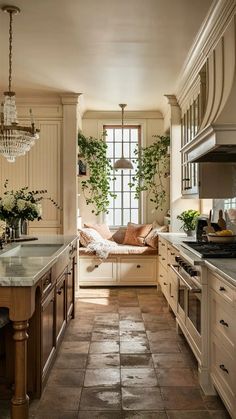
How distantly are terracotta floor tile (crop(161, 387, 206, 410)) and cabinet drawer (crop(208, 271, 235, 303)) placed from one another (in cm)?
74

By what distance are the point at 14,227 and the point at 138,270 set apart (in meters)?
2.64

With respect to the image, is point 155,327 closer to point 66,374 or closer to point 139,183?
point 66,374

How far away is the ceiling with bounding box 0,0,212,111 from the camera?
3.34 metres

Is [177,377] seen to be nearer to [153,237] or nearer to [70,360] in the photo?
[70,360]

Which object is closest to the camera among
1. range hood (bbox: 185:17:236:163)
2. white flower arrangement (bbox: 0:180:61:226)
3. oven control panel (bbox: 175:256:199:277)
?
range hood (bbox: 185:17:236:163)

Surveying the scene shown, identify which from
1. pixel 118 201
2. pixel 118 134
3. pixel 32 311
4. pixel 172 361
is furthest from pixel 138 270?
pixel 32 311

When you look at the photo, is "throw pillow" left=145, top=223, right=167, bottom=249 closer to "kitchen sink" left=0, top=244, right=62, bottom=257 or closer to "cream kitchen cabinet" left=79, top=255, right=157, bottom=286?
"cream kitchen cabinet" left=79, top=255, right=157, bottom=286

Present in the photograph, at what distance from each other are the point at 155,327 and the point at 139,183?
322 cm

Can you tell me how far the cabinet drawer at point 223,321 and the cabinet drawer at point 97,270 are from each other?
3.59 m

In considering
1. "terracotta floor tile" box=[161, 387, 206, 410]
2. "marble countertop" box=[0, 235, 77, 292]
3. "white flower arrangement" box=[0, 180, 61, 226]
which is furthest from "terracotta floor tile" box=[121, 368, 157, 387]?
"white flower arrangement" box=[0, 180, 61, 226]

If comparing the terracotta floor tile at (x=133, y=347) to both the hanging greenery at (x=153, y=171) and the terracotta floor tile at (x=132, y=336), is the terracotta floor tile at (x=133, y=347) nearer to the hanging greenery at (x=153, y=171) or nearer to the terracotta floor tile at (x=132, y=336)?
the terracotta floor tile at (x=132, y=336)

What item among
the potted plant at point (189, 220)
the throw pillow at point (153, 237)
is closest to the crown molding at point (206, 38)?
the potted plant at point (189, 220)

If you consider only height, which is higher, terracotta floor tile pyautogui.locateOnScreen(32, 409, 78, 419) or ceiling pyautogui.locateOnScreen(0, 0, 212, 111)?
ceiling pyautogui.locateOnScreen(0, 0, 212, 111)

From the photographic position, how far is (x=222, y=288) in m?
2.45
